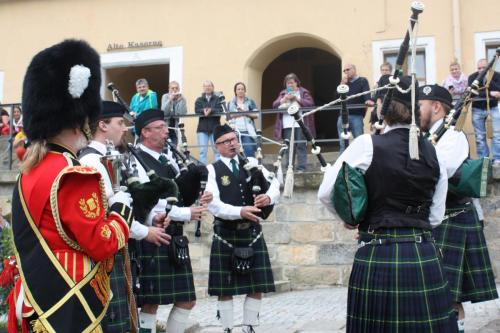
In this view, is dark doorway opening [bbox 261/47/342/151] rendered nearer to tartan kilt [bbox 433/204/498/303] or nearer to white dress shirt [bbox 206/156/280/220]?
white dress shirt [bbox 206/156/280/220]

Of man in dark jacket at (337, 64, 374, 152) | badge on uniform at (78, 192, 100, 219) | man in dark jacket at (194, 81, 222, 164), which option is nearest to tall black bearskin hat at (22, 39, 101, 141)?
badge on uniform at (78, 192, 100, 219)

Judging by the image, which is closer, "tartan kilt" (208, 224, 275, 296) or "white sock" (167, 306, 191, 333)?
"white sock" (167, 306, 191, 333)

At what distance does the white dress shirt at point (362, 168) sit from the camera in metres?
3.15

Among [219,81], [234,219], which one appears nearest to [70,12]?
[219,81]

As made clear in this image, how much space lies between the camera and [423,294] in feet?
10.2

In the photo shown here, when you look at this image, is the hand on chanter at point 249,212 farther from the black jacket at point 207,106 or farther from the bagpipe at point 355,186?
the black jacket at point 207,106

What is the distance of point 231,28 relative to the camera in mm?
10898

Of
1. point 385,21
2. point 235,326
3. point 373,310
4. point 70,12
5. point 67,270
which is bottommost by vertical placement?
point 235,326

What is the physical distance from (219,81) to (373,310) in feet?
26.7

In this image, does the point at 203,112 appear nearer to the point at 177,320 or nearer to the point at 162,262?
the point at 162,262

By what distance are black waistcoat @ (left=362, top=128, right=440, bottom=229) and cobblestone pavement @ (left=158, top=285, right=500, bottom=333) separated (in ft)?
7.32

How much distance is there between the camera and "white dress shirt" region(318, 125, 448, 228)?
10.3 feet

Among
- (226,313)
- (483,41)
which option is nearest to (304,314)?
(226,313)

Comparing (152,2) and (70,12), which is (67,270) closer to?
(152,2)
